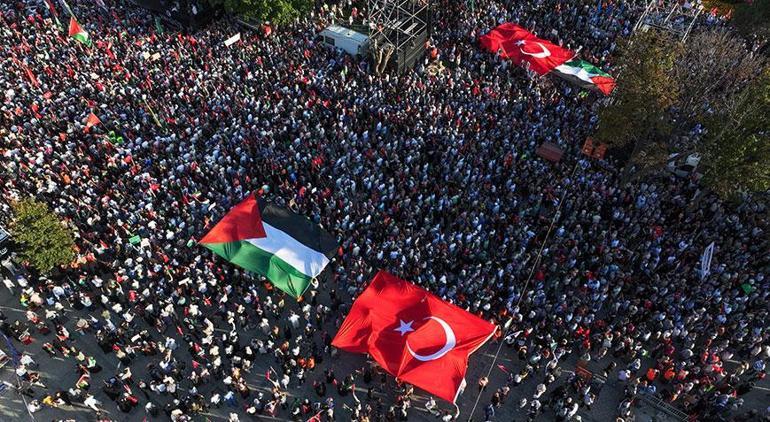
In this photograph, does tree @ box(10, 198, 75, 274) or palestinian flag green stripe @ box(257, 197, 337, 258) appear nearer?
tree @ box(10, 198, 75, 274)

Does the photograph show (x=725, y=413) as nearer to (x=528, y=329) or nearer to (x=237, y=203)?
(x=528, y=329)

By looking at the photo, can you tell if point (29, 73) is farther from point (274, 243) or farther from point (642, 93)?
point (642, 93)

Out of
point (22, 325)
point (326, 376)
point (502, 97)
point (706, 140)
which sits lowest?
point (22, 325)

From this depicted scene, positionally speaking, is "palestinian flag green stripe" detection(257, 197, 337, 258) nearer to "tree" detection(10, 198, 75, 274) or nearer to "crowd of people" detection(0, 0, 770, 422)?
"crowd of people" detection(0, 0, 770, 422)

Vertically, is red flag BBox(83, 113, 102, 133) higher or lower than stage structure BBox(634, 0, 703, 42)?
lower

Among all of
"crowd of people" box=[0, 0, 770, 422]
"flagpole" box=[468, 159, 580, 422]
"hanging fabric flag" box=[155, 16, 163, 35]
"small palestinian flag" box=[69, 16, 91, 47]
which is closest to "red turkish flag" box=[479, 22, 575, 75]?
"crowd of people" box=[0, 0, 770, 422]

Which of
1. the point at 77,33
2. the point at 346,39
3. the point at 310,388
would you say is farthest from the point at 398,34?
the point at 310,388

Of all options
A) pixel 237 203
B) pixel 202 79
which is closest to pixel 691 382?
pixel 237 203
